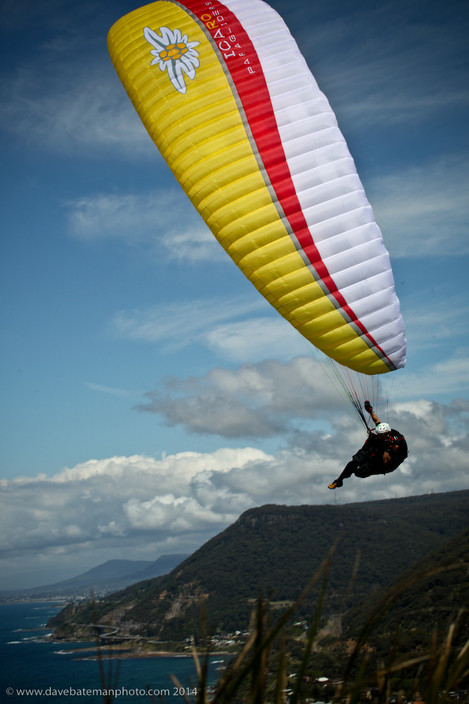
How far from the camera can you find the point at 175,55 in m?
14.8

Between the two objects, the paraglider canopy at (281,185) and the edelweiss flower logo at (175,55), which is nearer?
the paraglider canopy at (281,185)

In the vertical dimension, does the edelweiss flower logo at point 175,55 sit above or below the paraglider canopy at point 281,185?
above

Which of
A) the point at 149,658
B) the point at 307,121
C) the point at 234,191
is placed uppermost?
Answer: the point at 307,121

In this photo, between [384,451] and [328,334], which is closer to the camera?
[384,451]

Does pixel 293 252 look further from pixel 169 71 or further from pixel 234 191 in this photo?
pixel 169 71

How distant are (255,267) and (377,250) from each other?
269cm

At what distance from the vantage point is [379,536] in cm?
19975

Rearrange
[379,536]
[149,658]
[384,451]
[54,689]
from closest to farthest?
[384,451], [54,689], [149,658], [379,536]

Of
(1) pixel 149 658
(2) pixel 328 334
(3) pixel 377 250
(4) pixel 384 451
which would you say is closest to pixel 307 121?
(3) pixel 377 250

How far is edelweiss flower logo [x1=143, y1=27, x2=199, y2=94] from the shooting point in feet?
47.9

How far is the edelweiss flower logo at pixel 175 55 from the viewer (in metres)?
14.6

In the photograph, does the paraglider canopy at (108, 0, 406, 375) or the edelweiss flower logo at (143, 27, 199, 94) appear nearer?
the paraglider canopy at (108, 0, 406, 375)

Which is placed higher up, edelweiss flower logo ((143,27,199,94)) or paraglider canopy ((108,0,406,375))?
edelweiss flower logo ((143,27,199,94))

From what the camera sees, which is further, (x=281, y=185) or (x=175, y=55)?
(x=175, y=55)
